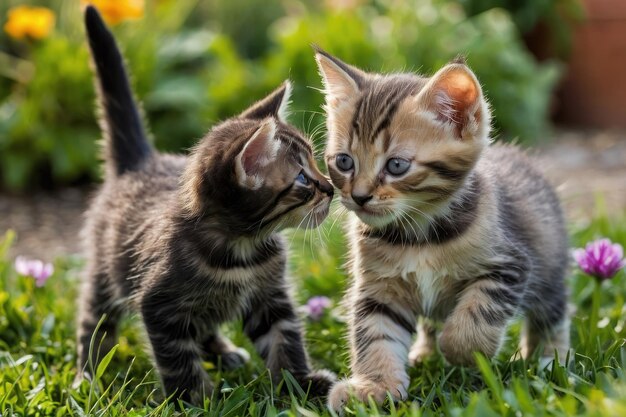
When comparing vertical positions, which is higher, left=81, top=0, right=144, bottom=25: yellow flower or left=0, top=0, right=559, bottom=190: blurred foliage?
left=81, top=0, right=144, bottom=25: yellow flower

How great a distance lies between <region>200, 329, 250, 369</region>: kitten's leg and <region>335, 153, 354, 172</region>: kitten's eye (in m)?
0.99

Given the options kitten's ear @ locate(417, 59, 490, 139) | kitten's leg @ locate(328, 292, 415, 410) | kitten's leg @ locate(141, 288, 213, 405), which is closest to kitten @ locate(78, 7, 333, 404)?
kitten's leg @ locate(141, 288, 213, 405)

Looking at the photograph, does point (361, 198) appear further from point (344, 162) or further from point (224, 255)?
point (224, 255)

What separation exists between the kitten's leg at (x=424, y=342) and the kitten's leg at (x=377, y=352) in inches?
17.2

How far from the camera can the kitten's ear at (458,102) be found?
9.25ft

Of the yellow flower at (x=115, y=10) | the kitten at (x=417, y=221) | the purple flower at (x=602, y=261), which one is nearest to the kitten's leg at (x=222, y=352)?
the kitten at (x=417, y=221)

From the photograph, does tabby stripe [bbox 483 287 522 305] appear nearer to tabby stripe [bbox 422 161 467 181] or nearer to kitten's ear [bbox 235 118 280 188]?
tabby stripe [bbox 422 161 467 181]

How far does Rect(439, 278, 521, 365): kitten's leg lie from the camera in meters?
2.90

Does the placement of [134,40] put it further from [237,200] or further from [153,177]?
[237,200]

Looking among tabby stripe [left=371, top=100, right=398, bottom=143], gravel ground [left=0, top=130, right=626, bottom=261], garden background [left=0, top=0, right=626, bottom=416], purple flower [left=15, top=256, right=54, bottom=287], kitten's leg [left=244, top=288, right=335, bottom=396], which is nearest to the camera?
tabby stripe [left=371, top=100, right=398, bottom=143]

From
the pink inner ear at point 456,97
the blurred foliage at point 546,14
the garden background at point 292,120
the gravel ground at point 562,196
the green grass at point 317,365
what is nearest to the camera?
the green grass at point 317,365

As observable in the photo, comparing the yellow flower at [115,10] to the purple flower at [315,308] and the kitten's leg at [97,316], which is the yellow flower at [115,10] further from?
the purple flower at [315,308]

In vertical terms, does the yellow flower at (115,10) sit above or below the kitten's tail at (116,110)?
below

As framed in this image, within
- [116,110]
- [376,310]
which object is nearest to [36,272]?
[116,110]
